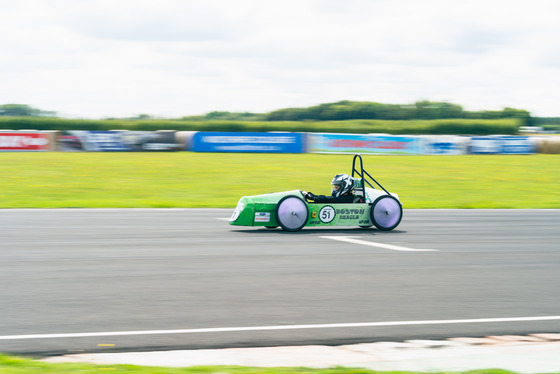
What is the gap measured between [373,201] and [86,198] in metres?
10.4

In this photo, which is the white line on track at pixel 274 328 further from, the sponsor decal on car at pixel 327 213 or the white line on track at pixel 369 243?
the sponsor decal on car at pixel 327 213

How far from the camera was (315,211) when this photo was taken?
1227cm

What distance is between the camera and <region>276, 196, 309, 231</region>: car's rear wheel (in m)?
12.0

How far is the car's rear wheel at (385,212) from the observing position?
1255 cm

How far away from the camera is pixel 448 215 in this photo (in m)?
16.5

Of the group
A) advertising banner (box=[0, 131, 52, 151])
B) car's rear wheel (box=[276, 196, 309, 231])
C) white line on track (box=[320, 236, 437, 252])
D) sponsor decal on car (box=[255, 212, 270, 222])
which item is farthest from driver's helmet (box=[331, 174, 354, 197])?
advertising banner (box=[0, 131, 52, 151])

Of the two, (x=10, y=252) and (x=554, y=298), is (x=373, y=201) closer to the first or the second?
(x=554, y=298)

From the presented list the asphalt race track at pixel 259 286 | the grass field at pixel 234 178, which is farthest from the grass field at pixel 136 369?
the grass field at pixel 234 178

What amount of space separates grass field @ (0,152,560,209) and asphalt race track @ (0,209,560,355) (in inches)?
272

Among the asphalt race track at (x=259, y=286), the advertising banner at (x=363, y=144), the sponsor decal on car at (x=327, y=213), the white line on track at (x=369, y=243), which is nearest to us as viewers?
the asphalt race track at (x=259, y=286)

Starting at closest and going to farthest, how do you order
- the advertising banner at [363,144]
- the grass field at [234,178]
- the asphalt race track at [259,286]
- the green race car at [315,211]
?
1. the asphalt race track at [259,286]
2. the green race car at [315,211]
3. the grass field at [234,178]
4. the advertising banner at [363,144]

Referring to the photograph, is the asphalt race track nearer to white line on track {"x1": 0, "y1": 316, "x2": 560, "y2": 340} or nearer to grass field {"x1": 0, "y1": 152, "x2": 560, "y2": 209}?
white line on track {"x1": 0, "y1": 316, "x2": 560, "y2": 340}

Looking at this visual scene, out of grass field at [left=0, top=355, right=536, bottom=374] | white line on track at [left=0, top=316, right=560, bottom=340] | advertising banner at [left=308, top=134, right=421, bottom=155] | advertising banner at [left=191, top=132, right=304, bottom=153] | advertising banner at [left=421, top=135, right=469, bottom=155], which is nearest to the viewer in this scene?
grass field at [left=0, top=355, right=536, bottom=374]

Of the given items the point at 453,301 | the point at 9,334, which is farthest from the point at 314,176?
the point at 9,334
